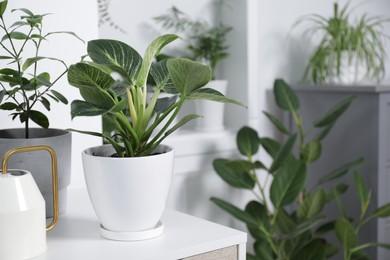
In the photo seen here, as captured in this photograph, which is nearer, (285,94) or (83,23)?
(83,23)

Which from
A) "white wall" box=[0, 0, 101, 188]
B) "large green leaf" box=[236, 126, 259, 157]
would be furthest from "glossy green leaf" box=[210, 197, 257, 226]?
"white wall" box=[0, 0, 101, 188]

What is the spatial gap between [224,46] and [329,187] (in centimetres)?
77

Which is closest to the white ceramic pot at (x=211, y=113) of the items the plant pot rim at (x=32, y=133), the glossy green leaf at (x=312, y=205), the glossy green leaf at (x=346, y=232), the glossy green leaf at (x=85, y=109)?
the glossy green leaf at (x=312, y=205)

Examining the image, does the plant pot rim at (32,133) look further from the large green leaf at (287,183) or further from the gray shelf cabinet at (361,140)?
the gray shelf cabinet at (361,140)

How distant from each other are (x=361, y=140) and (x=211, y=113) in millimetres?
616

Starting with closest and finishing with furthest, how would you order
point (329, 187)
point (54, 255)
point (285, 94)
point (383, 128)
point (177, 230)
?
point (54, 255) < point (177, 230) < point (383, 128) < point (285, 94) < point (329, 187)

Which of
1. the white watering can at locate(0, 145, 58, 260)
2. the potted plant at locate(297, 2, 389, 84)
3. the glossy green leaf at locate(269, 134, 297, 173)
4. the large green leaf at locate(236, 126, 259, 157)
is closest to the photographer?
the white watering can at locate(0, 145, 58, 260)

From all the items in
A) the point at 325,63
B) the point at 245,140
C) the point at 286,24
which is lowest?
the point at 245,140

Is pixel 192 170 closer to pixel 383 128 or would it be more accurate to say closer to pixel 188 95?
pixel 383 128

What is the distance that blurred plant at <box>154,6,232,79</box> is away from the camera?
2396mm

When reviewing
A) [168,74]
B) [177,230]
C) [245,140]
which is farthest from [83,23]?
[245,140]

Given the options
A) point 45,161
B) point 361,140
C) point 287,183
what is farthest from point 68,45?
point 361,140

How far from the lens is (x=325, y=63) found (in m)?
2.61

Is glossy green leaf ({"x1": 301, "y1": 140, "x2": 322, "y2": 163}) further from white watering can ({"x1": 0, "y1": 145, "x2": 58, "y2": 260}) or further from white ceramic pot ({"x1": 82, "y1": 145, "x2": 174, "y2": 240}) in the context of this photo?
white watering can ({"x1": 0, "y1": 145, "x2": 58, "y2": 260})
